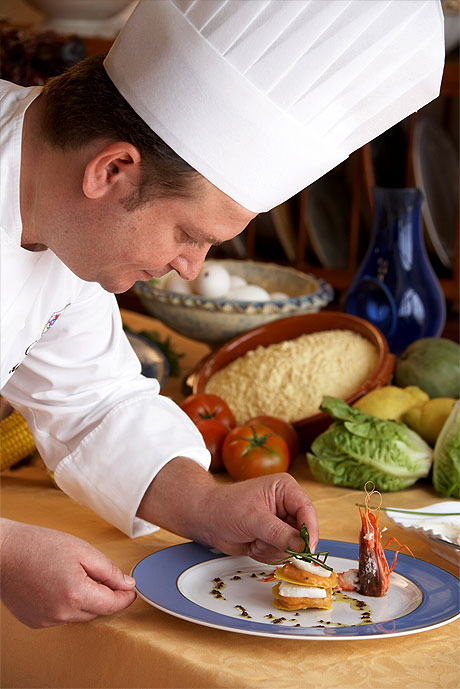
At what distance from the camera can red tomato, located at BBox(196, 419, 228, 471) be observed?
1.71 metres

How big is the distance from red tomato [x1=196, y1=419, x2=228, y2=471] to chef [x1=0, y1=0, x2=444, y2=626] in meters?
0.36

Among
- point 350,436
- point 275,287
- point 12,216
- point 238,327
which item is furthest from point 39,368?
point 275,287

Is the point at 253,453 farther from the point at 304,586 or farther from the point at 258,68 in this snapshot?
the point at 258,68

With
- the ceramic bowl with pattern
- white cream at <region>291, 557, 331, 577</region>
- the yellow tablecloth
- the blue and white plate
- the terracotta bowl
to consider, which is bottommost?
the yellow tablecloth

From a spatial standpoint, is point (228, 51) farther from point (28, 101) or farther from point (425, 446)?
point (425, 446)

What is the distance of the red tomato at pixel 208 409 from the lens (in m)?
1.77

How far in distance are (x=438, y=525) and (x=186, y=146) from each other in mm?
691

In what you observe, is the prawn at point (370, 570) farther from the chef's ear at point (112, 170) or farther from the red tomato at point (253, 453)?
the chef's ear at point (112, 170)

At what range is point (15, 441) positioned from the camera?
1.68 m

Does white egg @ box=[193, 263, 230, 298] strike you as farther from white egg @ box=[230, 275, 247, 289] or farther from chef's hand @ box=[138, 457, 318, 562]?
chef's hand @ box=[138, 457, 318, 562]

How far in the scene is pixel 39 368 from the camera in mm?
1509

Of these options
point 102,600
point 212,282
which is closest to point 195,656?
point 102,600

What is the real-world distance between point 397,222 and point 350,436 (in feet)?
2.52

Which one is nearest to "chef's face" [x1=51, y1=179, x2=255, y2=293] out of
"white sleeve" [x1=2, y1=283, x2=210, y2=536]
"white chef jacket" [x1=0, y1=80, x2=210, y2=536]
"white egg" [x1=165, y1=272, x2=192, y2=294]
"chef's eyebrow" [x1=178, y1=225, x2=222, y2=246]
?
"chef's eyebrow" [x1=178, y1=225, x2=222, y2=246]
